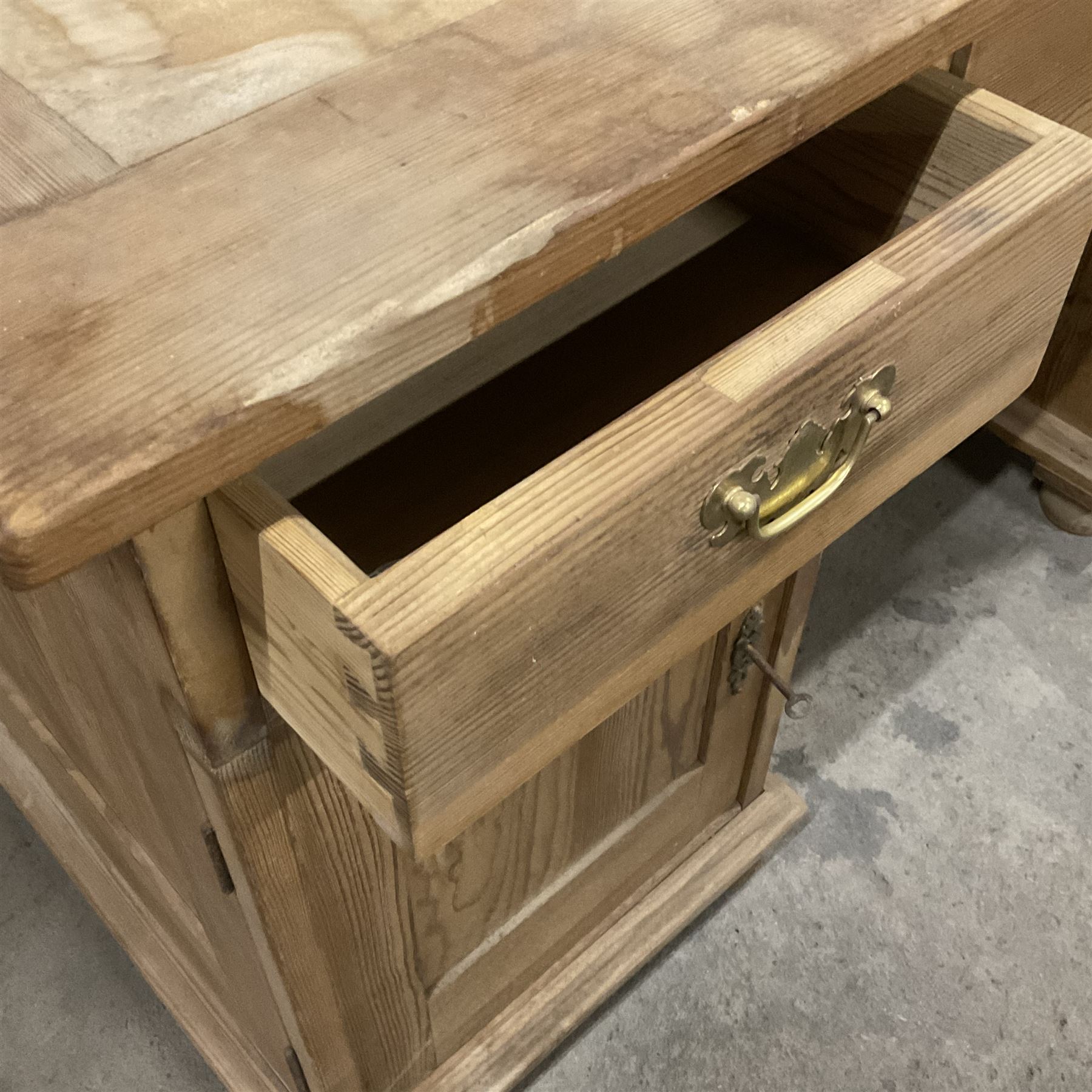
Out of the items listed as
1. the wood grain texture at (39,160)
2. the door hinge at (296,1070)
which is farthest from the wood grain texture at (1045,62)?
the door hinge at (296,1070)

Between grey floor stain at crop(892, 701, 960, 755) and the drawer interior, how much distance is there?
24.2 inches

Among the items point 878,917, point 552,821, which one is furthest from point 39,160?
point 878,917

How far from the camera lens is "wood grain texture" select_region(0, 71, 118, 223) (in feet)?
1.29

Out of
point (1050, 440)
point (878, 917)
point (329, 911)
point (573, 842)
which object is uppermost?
point (329, 911)

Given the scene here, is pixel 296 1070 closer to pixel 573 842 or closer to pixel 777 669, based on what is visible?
pixel 573 842

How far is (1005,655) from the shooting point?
120 centimetres

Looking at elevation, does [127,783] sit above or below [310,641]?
below

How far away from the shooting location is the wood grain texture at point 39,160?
393mm

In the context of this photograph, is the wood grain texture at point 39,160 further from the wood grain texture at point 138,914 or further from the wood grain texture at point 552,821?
the wood grain texture at point 138,914

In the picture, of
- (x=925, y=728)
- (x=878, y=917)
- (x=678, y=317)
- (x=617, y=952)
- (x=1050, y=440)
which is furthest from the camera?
(x=1050, y=440)

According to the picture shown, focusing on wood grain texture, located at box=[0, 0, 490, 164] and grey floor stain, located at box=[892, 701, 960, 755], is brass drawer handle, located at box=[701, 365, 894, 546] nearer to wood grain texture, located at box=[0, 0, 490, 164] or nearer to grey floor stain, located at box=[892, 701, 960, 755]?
wood grain texture, located at box=[0, 0, 490, 164]

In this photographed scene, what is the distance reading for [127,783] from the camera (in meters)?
0.69

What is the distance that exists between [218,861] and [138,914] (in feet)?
1.46

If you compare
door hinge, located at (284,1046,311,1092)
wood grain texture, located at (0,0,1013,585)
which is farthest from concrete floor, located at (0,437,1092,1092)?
wood grain texture, located at (0,0,1013,585)
